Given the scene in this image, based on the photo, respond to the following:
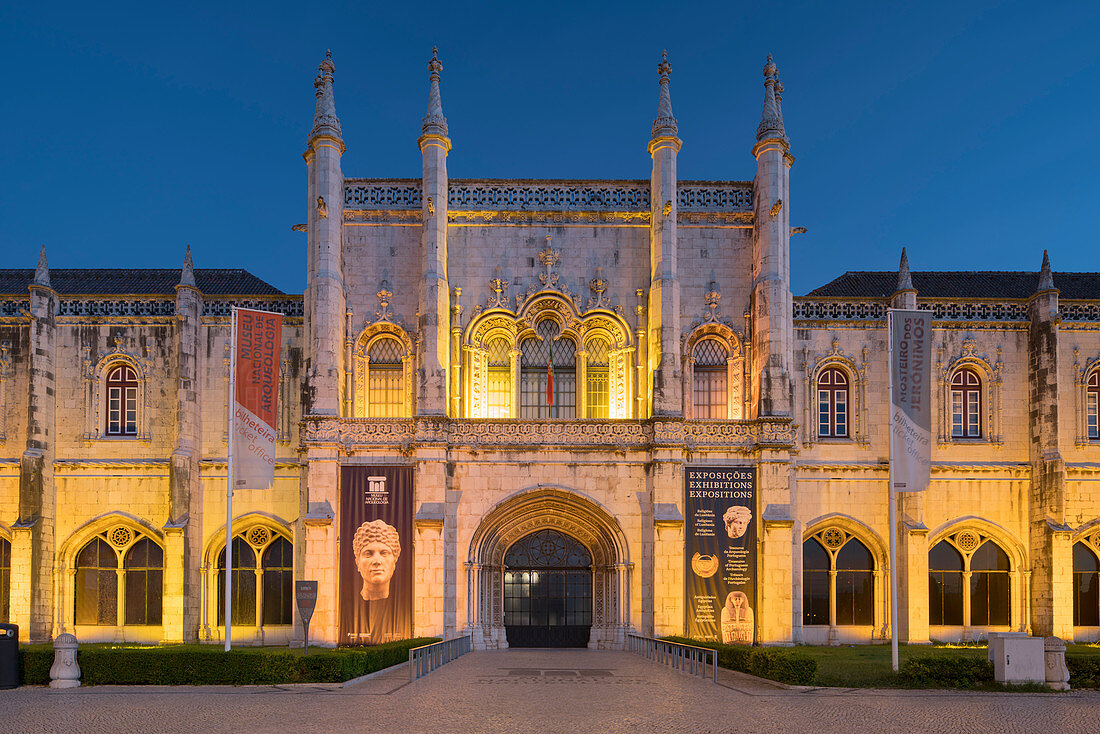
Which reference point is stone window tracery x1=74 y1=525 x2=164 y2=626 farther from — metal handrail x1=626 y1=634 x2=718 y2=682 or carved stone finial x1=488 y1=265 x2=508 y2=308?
metal handrail x1=626 y1=634 x2=718 y2=682

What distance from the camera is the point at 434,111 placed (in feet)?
110

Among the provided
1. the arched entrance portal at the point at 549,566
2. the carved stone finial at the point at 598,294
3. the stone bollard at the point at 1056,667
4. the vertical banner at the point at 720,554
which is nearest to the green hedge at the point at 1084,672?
the stone bollard at the point at 1056,667

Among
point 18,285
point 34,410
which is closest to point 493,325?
point 34,410

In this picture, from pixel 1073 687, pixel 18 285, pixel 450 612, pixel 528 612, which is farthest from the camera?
pixel 18 285

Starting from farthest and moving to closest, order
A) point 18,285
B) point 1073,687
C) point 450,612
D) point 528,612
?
1. point 18,285
2. point 528,612
3. point 450,612
4. point 1073,687

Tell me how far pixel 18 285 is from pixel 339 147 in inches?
589

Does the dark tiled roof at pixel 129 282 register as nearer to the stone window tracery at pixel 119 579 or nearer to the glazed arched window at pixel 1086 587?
the stone window tracery at pixel 119 579

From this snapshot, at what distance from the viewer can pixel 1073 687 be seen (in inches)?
780

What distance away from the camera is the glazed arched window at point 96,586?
33.0 metres

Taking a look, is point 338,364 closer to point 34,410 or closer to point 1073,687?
point 34,410

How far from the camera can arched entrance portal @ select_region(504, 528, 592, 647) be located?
3309cm

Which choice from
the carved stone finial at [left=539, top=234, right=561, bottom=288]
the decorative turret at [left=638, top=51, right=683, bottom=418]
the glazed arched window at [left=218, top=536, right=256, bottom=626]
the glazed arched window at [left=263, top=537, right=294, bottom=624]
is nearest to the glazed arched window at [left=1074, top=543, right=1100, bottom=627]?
the decorative turret at [left=638, top=51, right=683, bottom=418]

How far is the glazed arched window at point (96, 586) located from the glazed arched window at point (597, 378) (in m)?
17.2

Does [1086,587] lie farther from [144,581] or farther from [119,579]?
[119,579]
